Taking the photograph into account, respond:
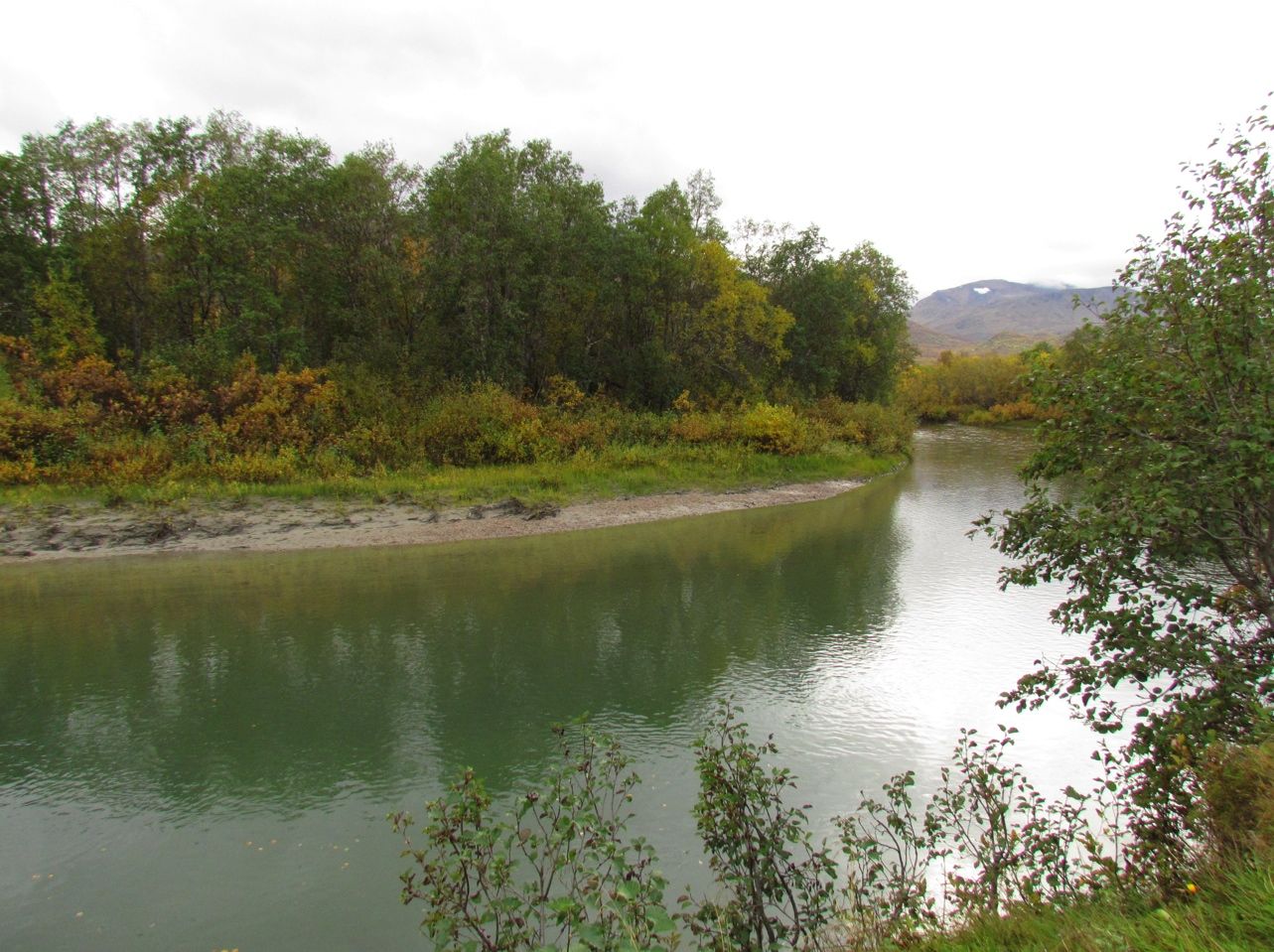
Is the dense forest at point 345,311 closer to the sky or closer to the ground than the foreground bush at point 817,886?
closer to the sky

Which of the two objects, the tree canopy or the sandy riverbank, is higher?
the tree canopy

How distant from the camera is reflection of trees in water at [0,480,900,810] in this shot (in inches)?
375

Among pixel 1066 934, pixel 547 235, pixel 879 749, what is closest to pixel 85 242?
pixel 547 235

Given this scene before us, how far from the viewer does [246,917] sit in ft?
21.5

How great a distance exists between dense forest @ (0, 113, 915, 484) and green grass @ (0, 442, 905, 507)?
3.23 feet

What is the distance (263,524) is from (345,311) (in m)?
12.7

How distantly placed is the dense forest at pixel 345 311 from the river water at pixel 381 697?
787 centimetres

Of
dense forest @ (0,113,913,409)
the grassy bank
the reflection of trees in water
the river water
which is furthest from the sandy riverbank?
dense forest @ (0,113,913,409)

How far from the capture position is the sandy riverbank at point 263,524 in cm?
1988

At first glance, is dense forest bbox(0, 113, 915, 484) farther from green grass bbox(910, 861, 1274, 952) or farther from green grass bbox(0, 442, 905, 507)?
green grass bbox(910, 861, 1274, 952)

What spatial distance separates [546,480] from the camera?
26.3 meters

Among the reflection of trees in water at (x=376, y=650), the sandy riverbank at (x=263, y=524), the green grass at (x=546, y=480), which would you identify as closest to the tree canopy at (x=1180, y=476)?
the reflection of trees in water at (x=376, y=650)

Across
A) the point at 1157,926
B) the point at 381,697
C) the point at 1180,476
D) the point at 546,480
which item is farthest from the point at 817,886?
the point at 546,480

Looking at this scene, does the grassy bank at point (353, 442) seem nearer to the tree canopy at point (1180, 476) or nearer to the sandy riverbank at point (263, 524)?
the sandy riverbank at point (263, 524)
